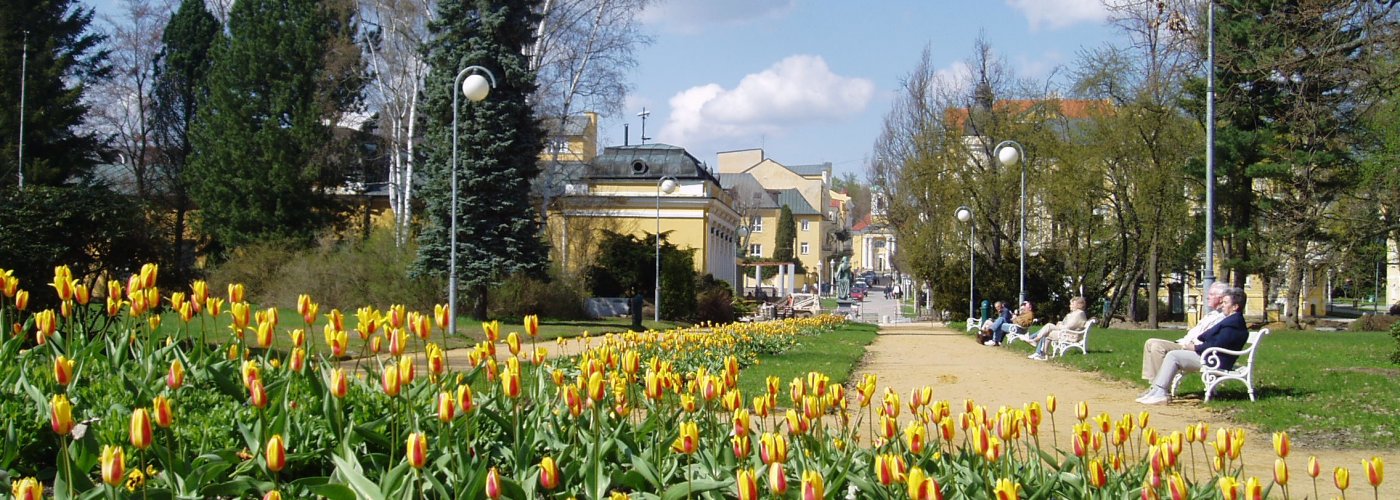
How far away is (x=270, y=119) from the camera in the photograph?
41531 millimetres

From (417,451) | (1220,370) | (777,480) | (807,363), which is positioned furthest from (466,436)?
(807,363)

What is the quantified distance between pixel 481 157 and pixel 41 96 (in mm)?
19640

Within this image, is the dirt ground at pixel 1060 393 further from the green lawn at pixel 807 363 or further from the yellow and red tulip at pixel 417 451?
the yellow and red tulip at pixel 417 451

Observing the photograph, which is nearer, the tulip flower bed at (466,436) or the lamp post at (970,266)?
the tulip flower bed at (466,436)

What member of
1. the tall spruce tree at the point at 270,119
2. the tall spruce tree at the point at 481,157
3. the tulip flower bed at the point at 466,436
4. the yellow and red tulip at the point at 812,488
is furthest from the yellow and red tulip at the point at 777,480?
the tall spruce tree at the point at 270,119

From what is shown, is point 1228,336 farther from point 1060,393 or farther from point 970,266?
point 970,266

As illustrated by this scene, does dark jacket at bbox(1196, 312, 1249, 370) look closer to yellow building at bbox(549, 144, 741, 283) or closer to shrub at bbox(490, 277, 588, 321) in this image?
shrub at bbox(490, 277, 588, 321)

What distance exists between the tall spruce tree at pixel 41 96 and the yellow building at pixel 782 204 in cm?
7036

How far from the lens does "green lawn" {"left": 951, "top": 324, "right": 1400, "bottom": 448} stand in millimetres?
8764

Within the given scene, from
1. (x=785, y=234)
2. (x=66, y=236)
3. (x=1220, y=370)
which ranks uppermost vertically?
(x=785, y=234)

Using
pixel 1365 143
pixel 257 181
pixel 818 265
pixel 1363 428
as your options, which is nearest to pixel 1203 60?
pixel 1365 143

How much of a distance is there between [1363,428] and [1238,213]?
29766 mm

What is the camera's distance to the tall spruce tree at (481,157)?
28797mm

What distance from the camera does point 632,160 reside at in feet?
197
